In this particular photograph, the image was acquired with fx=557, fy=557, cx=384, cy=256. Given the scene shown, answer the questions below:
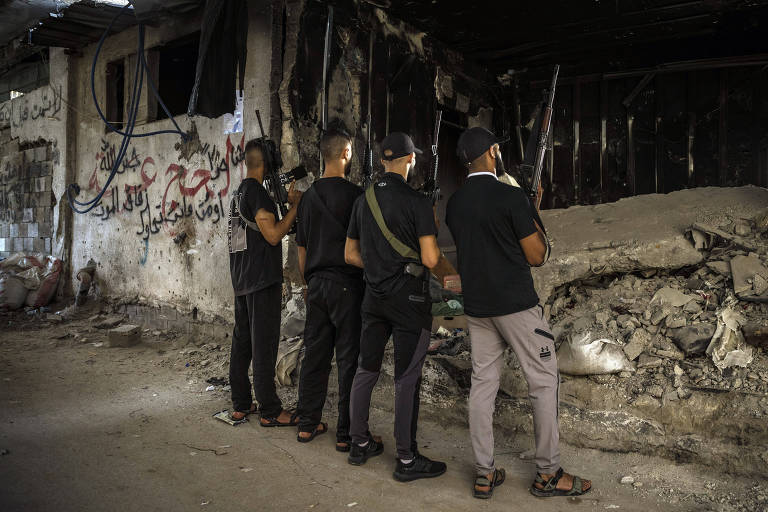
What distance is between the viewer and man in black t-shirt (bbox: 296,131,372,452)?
10.9ft

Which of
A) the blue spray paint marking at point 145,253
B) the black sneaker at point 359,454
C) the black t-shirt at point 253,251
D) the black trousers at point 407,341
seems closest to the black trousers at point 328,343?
the black sneaker at point 359,454

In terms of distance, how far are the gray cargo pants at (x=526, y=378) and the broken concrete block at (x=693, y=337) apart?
1266 millimetres

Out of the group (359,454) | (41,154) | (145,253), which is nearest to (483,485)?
(359,454)

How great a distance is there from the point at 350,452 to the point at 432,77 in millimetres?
5159

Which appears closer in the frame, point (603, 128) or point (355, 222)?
point (355, 222)

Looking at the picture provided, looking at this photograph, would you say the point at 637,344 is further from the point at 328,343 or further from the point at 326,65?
the point at 326,65

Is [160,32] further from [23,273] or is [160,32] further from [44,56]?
[23,273]

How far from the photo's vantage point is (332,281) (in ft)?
10.9

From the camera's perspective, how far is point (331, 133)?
3.34 m

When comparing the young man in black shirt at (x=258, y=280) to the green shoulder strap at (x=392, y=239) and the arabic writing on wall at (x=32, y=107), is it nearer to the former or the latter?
the green shoulder strap at (x=392, y=239)

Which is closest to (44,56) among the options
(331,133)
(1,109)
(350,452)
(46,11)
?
(1,109)

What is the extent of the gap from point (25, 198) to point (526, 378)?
9122 millimetres

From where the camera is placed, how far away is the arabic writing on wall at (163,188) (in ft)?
19.5

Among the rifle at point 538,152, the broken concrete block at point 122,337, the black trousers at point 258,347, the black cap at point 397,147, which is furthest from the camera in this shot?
the broken concrete block at point 122,337
